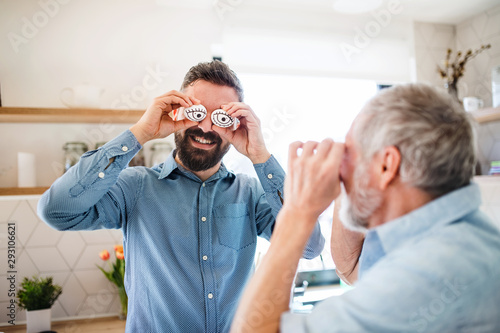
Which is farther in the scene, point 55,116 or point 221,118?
point 55,116

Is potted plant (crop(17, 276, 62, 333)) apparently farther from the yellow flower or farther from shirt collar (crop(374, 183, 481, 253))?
shirt collar (crop(374, 183, 481, 253))

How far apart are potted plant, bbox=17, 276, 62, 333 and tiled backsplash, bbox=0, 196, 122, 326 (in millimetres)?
220

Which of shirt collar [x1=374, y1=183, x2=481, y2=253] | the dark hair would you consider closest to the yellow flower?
the dark hair

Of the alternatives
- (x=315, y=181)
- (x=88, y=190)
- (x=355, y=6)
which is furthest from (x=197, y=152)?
(x=355, y=6)

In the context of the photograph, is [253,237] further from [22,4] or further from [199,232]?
[22,4]

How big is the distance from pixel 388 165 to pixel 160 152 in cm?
187

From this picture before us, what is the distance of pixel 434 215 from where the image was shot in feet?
2.19

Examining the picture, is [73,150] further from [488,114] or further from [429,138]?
[488,114]

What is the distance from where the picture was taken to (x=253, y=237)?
1.38 meters

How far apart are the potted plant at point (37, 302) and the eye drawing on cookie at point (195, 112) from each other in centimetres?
145

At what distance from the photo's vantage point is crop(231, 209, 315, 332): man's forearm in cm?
68

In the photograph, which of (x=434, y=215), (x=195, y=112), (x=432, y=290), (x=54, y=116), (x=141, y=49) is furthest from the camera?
(x=141, y=49)

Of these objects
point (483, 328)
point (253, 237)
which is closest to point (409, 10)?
point (253, 237)

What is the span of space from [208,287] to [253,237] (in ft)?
0.86
